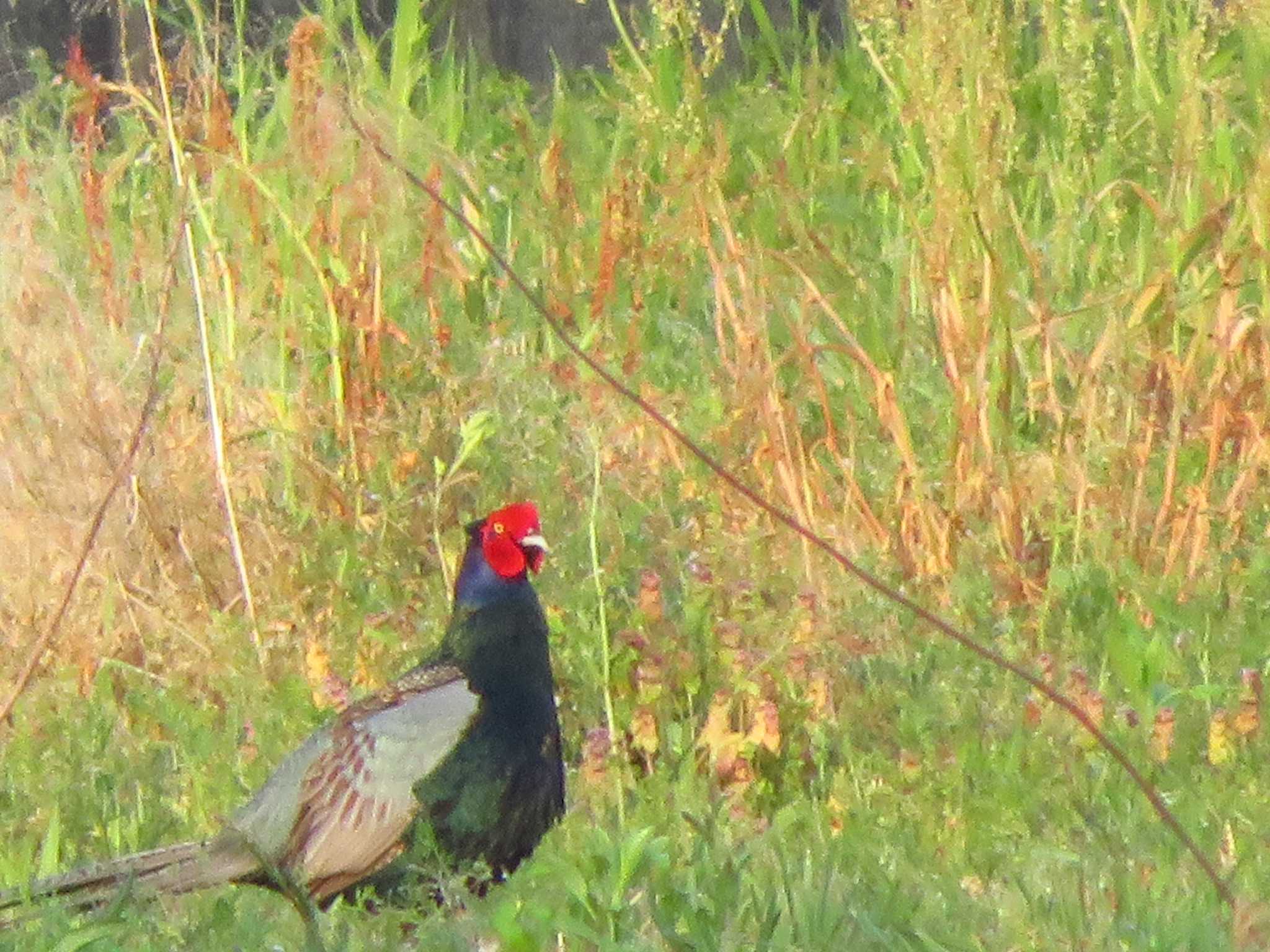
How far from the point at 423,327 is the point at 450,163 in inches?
17.5

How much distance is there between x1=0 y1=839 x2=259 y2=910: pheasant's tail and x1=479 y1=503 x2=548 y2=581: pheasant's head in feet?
2.14

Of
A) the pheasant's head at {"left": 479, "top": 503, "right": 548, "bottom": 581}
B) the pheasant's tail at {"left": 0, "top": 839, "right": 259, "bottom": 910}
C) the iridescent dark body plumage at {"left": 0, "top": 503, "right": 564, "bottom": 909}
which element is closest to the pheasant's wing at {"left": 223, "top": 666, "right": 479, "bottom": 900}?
the iridescent dark body plumage at {"left": 0, "top": 503, "right": 564, "bottom": 909}

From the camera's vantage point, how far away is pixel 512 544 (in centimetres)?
420

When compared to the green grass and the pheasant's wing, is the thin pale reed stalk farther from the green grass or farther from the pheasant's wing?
the pheasant's wing

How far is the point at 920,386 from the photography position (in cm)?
560

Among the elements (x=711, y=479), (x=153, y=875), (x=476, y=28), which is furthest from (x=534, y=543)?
(x=476, y=28)

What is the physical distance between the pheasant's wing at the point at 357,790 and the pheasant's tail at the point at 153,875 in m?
0.10

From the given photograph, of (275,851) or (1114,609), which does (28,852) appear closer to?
(275,851)

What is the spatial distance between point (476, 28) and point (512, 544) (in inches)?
196

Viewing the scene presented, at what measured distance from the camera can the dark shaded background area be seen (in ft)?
26.0

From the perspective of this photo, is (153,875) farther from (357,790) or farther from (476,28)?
→ (476,28)

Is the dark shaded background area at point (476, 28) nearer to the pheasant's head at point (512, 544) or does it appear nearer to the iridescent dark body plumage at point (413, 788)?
the pheasant's head at point (512, 544)

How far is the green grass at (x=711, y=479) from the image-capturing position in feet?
14.0

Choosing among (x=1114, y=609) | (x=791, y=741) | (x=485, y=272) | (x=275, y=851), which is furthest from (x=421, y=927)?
(x=485, y=272)
